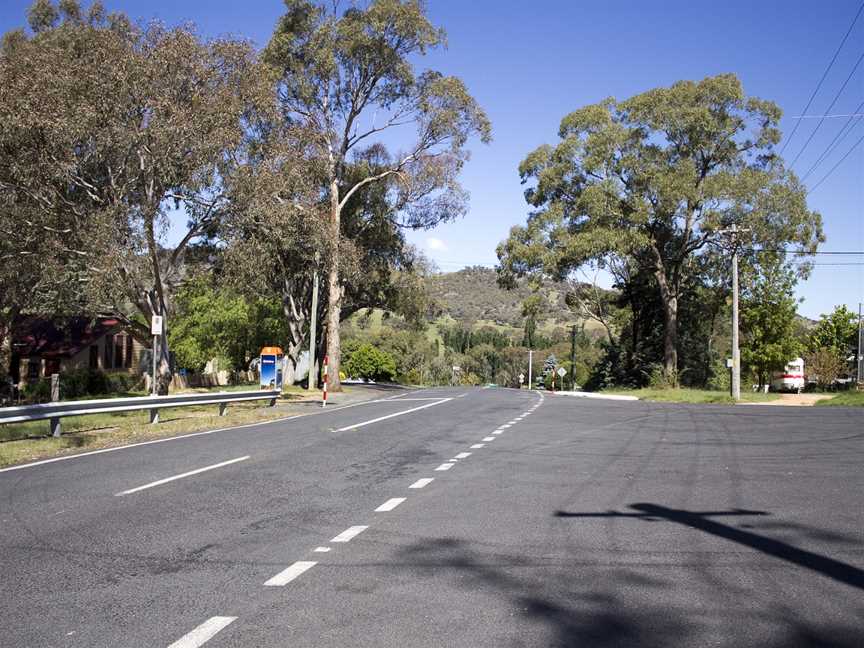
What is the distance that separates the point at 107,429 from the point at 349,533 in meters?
13.4

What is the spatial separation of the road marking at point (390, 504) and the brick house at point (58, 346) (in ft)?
146

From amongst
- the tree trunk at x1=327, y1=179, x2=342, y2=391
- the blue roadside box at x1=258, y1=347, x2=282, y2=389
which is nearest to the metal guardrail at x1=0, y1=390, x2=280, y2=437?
the tree trunk at x1=327, y1=179, x2=342, y2=391

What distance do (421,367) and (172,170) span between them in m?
90.4

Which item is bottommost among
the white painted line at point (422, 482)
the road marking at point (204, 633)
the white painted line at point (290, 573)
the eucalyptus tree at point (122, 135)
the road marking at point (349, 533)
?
the road marking at point (204, 633)

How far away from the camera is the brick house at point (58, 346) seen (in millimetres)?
51312

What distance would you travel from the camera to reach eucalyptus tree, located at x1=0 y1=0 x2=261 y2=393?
81.8 ft

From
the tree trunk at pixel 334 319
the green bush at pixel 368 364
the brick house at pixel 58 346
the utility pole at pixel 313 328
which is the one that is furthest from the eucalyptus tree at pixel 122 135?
the green bush at pixel 368 364

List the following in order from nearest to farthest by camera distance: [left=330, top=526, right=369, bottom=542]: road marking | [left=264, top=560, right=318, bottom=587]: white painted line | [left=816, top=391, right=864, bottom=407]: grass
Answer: [left=264, top=560, right=318, bottom=587]: white painted line
[left=330, top=526, right=369, bottom=542]: road marking
[left=816, top=391, right=864, bottom=407]: grass

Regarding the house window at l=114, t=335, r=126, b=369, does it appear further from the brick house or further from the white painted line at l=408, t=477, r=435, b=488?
the white painted line at l=408, t=477, r=435, b=488

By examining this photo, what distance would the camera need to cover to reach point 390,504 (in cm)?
956

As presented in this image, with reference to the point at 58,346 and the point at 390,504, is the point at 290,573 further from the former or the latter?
the point at 58,346

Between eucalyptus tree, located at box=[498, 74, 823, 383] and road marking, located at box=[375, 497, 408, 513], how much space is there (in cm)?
3631

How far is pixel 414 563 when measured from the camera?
22.3 ft

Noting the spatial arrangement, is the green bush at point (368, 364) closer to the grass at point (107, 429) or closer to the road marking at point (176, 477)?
the grass at point (107, 429)
